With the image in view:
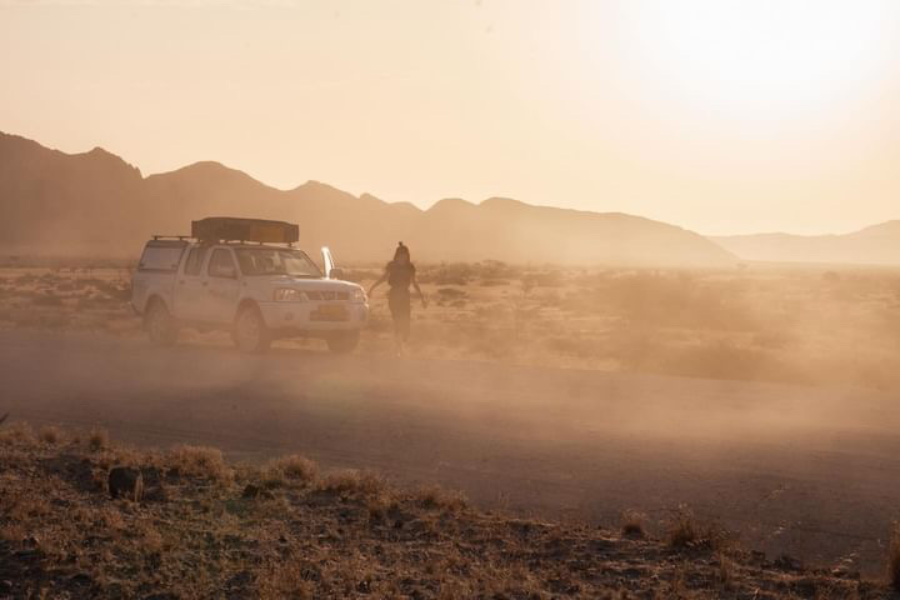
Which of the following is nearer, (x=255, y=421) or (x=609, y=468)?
(x=609, y=468)

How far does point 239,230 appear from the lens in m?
22.2

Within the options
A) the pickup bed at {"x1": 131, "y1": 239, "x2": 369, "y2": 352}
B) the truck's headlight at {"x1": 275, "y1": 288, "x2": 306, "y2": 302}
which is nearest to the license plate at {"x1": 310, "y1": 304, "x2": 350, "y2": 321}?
the pickup bed at {"x1": 131, "y1": 239, "x2": 369, "y2": 352}

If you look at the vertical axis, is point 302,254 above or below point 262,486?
above

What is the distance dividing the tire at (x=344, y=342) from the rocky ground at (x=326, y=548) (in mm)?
12177

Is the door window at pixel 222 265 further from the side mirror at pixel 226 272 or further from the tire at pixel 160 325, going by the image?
the tire at pixel 160 325

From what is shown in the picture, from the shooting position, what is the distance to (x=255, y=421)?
13.2 m

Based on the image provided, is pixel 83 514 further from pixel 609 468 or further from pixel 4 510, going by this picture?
pixel 609 468

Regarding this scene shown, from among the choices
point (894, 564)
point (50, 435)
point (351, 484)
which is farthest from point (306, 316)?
point (894, 564)

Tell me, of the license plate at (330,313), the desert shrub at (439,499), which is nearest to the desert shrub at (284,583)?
the desert shrub at (439,499)

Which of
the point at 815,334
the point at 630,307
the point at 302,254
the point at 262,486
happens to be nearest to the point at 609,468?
the point at 262,486

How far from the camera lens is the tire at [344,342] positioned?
22.0 metres

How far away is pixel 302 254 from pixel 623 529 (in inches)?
608

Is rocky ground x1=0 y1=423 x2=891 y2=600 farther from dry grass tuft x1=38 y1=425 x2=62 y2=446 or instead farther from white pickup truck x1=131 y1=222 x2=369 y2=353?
white pickup truck x1=131 y1=222 x2=369 y2=353

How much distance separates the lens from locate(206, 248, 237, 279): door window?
21.6 metres
